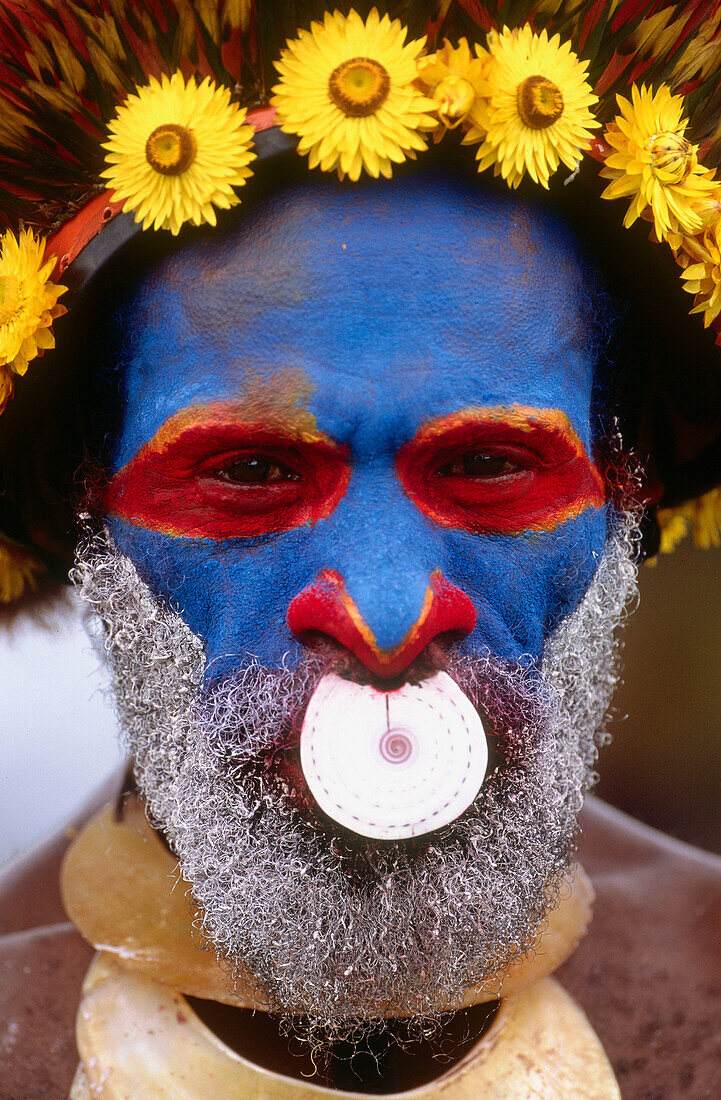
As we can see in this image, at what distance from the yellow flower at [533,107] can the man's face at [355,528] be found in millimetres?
148

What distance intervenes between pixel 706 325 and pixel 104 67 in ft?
4.82

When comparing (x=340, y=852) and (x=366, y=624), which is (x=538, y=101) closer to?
(x=366, y=624)

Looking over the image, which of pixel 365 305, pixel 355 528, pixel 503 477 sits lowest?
pixel 355 528

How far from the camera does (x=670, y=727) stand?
5.20 metres

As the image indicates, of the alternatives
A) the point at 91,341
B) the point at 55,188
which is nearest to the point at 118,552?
the point at 91,341

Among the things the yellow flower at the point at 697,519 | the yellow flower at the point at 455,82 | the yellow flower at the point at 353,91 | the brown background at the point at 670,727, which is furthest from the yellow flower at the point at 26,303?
the brown background at the point at 670,727

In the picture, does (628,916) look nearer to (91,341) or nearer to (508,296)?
(508,296)

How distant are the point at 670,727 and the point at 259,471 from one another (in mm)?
3751

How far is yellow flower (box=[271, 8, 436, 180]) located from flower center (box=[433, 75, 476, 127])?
22 mm

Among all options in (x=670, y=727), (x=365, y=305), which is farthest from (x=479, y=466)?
(x=670, y=727)

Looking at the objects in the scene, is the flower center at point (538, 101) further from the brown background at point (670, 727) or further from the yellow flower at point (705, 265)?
the brown background at point (670, 727)

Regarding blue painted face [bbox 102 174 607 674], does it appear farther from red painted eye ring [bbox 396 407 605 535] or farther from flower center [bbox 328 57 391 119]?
flower center [bbox 328 57 391 119]

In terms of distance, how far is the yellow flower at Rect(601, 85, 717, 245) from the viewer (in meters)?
2.07

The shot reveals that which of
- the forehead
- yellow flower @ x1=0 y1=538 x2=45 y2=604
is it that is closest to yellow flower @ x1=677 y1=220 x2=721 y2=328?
the forehead
